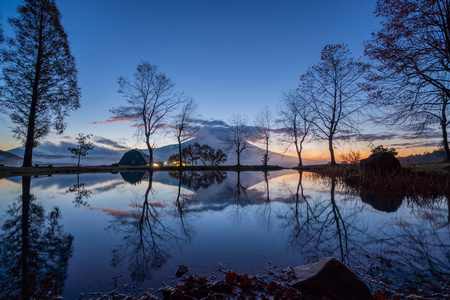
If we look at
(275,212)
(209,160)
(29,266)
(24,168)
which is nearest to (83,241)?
(29,266)

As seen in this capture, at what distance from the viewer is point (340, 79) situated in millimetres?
17938

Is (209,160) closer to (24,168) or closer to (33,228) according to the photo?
(24,168)

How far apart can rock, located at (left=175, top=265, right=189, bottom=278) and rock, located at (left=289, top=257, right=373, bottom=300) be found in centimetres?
87

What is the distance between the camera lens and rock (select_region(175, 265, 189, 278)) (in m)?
1.67

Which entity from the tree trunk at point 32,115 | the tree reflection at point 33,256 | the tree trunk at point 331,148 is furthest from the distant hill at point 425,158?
the tree trunk at point 32,115

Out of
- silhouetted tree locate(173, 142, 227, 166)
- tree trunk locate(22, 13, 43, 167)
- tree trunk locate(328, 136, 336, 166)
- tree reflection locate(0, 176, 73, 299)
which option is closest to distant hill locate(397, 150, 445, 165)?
tree trunk locate(328, 136, 336, 166)

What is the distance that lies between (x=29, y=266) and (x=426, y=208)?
6.19 metres

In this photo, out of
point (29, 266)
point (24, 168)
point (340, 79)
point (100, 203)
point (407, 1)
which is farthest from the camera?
point (340, 79)

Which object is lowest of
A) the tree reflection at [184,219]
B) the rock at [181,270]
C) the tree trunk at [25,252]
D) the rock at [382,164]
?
the tree reflection at [184,219]

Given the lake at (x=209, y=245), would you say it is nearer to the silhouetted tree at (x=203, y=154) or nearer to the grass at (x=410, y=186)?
A: the grass at (x=410, y=186)

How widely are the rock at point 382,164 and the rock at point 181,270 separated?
28.7ft

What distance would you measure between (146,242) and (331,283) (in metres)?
2.02

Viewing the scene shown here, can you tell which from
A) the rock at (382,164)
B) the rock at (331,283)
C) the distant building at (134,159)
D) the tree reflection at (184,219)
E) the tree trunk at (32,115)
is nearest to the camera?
the rock at (331,283)

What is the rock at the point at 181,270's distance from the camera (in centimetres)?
167
